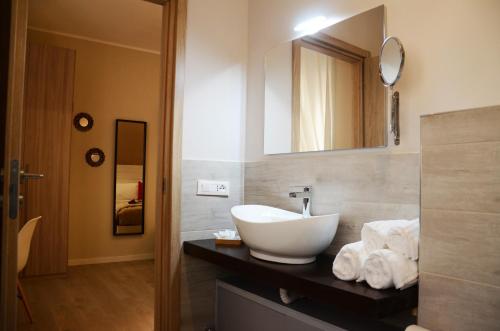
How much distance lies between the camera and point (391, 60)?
134cm

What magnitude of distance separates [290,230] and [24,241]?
2.02m

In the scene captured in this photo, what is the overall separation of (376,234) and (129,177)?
381cm

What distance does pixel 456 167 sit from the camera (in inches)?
35.7

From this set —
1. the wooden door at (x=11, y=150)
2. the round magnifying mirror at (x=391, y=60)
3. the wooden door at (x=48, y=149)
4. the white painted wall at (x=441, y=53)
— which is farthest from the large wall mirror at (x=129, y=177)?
the round magnifying mirror at (x=391, y=60)

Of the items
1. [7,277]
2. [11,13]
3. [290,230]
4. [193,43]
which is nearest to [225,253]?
[290,230]

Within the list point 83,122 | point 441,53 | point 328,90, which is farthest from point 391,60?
point 83,122

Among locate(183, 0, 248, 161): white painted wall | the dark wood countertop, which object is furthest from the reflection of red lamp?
the dark wood countertop

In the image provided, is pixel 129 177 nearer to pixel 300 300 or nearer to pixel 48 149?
pixel 48 149

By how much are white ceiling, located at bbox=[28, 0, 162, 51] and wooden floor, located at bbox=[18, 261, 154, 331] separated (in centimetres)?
260

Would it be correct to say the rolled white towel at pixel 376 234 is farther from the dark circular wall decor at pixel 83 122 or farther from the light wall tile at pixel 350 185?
the dark circular wall decor at pixel 83 122

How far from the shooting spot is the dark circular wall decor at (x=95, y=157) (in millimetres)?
4231

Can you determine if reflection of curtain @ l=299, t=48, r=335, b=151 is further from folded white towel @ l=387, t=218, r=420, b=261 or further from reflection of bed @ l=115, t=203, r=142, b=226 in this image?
reflection of bed @ l=115, t=203, r=142, b=226

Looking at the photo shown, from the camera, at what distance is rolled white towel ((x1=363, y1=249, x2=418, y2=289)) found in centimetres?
103

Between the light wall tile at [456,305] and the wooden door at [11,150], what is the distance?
1420 millimetres
